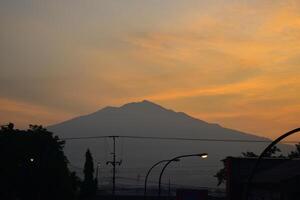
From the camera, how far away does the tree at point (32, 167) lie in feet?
217

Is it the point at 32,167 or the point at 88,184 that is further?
the point at 88,184

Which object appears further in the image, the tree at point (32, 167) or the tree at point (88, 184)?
the tree at point (88, 184)

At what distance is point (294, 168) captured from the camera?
4662cm

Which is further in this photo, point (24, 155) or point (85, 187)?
point (85, 187)

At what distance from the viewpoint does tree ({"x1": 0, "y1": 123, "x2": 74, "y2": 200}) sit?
217ft

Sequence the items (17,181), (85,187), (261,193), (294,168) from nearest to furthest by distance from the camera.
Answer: (294,168) < (261,193) < (17,181) < (85,187)

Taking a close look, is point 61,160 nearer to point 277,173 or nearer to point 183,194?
point 277,173

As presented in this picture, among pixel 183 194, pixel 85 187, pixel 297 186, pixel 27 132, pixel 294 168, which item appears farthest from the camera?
pixel 85 187

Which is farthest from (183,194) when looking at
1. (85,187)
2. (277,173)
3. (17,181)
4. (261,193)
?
(85,187)

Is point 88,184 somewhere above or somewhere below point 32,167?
below

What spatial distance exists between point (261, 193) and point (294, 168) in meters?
7.15

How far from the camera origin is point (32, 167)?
2660 inches

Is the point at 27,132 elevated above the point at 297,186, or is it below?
above

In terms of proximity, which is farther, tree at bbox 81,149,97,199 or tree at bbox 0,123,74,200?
tree at bbox 81,149,97,199
